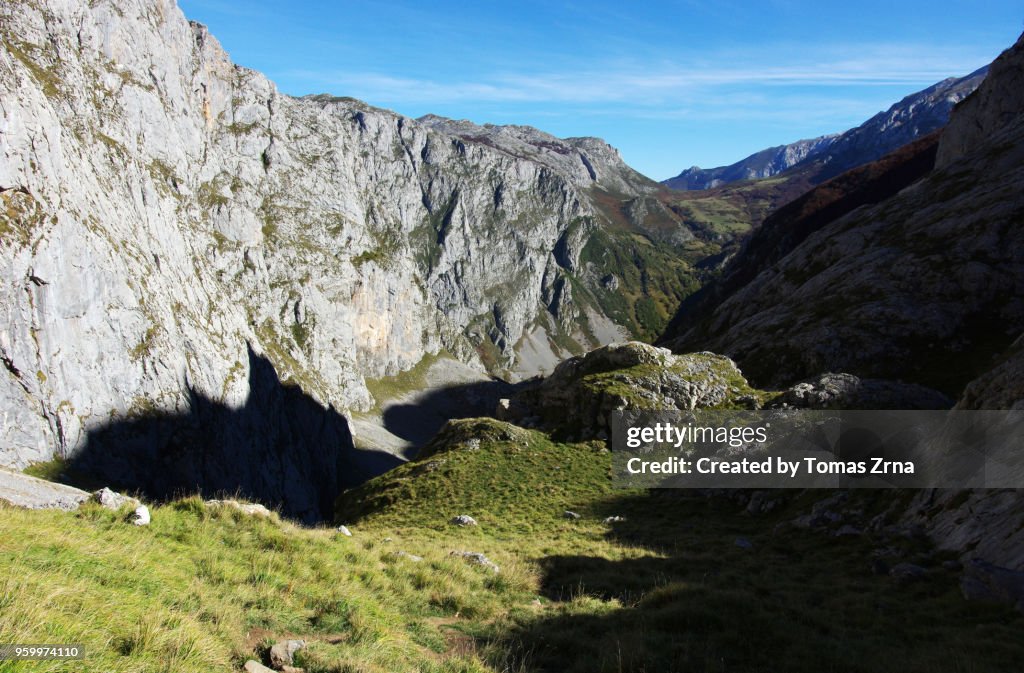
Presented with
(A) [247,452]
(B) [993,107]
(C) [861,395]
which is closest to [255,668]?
(C) [861,395]

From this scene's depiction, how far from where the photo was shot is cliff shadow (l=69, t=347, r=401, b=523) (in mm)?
81312

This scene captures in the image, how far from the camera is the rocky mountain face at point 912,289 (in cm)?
4691

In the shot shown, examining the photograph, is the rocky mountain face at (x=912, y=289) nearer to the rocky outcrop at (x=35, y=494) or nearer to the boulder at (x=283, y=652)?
the boulder at (x=283, y=652)

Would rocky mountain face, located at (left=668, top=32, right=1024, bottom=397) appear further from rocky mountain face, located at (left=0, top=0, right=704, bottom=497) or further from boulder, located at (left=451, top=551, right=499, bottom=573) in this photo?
rocky mountain face, located at (left=0, top=0, right=704, bottom=497)

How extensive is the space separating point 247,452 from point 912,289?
110323mm

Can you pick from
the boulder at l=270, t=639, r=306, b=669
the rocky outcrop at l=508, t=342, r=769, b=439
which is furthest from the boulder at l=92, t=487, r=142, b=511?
the rocky outcrop at l=508, t=342, r=769, b=439

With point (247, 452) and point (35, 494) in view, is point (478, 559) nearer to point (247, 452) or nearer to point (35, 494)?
point (35, 494)

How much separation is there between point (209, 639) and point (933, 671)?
12.6 meters

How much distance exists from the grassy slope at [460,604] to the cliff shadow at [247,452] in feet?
169

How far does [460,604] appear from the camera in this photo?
45.1 ft

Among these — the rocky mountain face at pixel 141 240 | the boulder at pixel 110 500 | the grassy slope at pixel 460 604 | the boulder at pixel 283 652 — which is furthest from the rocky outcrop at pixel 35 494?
the rocky mountain face at pixel 141 240

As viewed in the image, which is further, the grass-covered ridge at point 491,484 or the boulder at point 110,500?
the grass-covered ridge at point 491,484

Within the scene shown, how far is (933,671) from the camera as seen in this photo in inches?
404

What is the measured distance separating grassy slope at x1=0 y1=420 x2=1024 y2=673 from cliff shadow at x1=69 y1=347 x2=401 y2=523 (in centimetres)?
5160
